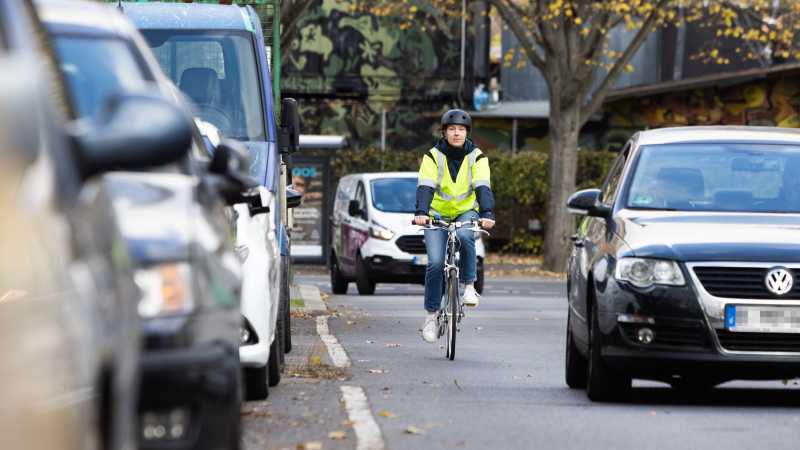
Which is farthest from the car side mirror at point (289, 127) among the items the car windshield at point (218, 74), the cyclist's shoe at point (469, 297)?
the cyclist's shoe at point (469, 297)

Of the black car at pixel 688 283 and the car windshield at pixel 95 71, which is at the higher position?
the car windshield at pixel 95 71

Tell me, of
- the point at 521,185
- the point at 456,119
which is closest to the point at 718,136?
the point at 456,119

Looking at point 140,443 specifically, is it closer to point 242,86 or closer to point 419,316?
point 242,86

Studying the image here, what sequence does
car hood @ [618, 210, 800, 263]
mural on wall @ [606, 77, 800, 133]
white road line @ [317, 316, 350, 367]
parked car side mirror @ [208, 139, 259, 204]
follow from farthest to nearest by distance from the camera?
mural on wall @ [606, 77, 800, 133], white road line @ [317, 316, 350, 367], car hood @ [618, 210, 800, 263], parked car side mirror @ [208, 139, 259, 204]

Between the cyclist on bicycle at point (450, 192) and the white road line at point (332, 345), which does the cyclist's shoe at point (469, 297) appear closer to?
the cyclist on bicycle at point (450, 192)

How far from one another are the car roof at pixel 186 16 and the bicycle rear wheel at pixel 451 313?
241cm

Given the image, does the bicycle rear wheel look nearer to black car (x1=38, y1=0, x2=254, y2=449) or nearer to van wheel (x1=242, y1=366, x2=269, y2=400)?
van wheel (x1=242, y1=366, x2=269, y2=400)

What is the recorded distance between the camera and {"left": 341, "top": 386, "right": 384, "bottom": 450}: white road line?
29.0 ft

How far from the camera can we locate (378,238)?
90.7 ft

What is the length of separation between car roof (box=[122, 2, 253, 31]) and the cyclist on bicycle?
5.60 feet

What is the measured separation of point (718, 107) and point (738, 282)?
36.1 m

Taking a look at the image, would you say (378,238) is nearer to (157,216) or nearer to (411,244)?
(411,244)

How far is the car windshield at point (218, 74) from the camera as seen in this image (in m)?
13.9

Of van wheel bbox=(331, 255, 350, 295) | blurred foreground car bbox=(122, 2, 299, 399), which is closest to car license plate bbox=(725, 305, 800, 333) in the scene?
blurred foreground car bbox=(122, 2, 299, 399)
